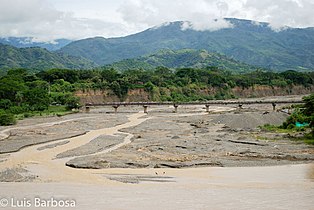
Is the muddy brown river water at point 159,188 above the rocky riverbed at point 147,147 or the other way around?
the other way around

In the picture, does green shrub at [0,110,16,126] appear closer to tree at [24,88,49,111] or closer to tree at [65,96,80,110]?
tree at [24,88,49,111]

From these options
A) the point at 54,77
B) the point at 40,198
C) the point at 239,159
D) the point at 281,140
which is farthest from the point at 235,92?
the point at 40,198

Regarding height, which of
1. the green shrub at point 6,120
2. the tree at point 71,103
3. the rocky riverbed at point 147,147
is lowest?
the rocky riverbed at point 147,147

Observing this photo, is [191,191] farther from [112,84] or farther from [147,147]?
[112,84]

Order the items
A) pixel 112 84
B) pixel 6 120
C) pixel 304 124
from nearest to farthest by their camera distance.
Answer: pixel 304 124, pixel 6 120, pixel 112 84

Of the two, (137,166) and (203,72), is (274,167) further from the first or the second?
(203,72)

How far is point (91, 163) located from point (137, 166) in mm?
3783

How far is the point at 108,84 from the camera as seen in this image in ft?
400

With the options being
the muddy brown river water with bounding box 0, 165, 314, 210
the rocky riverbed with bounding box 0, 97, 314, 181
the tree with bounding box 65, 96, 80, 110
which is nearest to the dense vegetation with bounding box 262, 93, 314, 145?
the rocky riverbed with bounding box 0, 97, 314, 181

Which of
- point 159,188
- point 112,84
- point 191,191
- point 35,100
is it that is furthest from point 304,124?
point 112,84

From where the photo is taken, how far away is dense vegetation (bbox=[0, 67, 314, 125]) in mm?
90125

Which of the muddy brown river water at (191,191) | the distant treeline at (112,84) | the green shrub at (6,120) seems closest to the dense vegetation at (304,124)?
the muddy brown river water at (191,191)

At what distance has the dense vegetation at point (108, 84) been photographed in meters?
90.1

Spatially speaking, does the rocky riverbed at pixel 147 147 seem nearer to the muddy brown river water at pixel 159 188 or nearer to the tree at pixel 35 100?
the muddy brown river water at pixel 159 188
